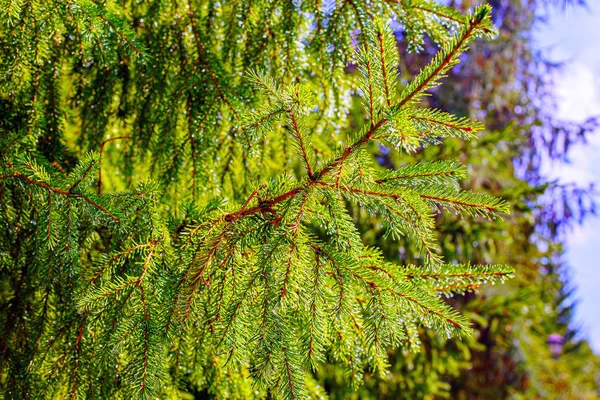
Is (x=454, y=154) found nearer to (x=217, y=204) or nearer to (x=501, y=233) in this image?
(x=501, y=233)

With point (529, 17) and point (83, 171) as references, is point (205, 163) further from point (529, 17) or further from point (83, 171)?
point (529, 17)

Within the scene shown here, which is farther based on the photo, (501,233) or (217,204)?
(501,233)

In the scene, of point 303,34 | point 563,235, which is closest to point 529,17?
point 563,235

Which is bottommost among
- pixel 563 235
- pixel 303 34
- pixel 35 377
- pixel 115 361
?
pixel 35 377

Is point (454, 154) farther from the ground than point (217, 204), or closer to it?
farther from the ground

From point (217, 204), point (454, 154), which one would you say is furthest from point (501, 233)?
point (217, 204)

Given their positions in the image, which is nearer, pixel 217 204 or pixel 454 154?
pixel 217 204

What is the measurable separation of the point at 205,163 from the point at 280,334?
75cm

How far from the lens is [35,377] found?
4.13ft

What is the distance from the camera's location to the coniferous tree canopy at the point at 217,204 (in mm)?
1014

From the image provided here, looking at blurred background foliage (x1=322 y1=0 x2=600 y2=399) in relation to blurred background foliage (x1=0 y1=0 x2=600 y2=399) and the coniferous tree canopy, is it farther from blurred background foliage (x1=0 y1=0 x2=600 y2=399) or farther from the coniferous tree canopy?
the coniferous tree canopy

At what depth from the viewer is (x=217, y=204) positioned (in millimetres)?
1211

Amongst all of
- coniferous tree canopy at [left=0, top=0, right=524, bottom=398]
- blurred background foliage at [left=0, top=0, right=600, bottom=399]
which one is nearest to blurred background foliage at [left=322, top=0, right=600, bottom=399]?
blurred background foliage at [left=0, top=0, right=600, bottom=399]

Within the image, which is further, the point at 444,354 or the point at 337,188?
the point at 444,354
